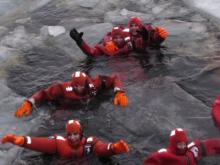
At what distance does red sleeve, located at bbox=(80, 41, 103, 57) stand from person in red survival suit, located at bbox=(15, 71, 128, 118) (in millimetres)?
1433

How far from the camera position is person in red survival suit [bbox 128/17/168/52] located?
335 inches

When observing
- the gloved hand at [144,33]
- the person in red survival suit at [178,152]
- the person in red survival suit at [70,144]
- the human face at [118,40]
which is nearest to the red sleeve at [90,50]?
the human face at [118,40]

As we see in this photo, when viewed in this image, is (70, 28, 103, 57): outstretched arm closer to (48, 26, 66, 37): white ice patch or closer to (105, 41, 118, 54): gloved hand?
(105, 41, 118, 54): gloved hand

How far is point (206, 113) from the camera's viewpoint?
674 centimetres

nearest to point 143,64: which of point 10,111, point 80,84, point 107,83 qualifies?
point 107,83

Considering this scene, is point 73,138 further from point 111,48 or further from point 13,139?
point 111,48

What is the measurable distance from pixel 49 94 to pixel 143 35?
2.37 metres

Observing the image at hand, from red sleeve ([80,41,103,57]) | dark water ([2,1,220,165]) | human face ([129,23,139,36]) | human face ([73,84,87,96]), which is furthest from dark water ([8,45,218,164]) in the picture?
human face ([129,23,139,36])

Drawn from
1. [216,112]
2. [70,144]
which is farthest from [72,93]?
[216,112]

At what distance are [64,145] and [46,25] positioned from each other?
522 cm

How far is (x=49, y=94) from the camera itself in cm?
708

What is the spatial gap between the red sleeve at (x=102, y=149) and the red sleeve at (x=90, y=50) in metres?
3.05

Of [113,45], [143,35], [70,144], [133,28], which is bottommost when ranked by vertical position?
[70,144]

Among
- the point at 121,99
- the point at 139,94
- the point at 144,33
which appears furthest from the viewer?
the point at 144,33
